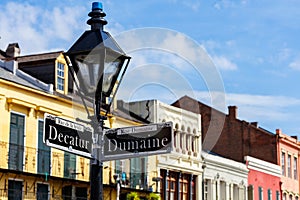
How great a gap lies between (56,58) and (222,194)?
55.3 feet

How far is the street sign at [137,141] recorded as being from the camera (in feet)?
24.6

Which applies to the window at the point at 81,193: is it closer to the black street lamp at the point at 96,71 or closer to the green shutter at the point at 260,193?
the green shutter at the point at 260,193

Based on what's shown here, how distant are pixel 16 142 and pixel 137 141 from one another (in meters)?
18.5

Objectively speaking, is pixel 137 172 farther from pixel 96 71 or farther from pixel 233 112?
pixel 96 71

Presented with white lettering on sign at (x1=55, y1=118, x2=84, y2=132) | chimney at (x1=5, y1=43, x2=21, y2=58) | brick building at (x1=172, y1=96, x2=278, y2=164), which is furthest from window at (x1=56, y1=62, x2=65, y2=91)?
brick building at (x1=172, y1=96, x2=278, y2=164)

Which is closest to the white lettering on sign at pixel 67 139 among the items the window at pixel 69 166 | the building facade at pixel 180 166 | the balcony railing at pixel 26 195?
Result: the balcony railing at pixel 26 195

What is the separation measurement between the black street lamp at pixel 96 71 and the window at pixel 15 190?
18.1 meters

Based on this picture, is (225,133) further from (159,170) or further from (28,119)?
(28,119)

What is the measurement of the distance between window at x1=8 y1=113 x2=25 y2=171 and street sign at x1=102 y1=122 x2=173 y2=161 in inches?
707

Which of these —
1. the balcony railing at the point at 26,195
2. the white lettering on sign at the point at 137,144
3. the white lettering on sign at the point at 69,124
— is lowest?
the balcony railing at the point at 26,195

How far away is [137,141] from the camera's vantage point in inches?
300

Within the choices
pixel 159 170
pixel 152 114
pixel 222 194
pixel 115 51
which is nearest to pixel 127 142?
pixel 115 51

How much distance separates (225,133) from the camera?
50.1m

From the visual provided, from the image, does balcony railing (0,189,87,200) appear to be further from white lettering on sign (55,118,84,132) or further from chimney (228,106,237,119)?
chimney (228,106,237,119)
